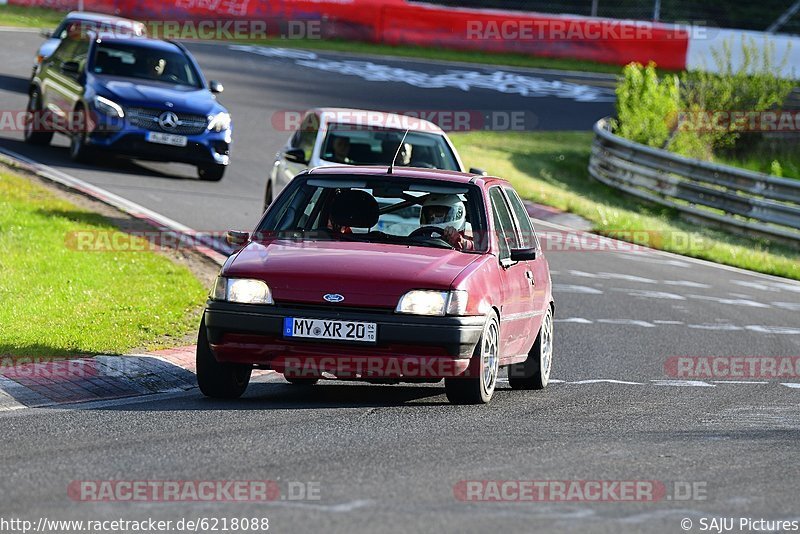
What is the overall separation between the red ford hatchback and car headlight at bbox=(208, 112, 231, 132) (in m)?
11.0

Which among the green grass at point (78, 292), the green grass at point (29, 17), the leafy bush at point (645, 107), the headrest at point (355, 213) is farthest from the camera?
the green grass at point (29, 17)

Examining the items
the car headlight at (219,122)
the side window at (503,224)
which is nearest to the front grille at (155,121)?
the car headlight at (219,122)

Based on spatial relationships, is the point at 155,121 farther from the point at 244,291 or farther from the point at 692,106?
the point at 692,106

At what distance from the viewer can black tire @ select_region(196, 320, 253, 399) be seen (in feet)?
28.9

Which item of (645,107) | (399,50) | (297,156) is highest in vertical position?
(297,156)

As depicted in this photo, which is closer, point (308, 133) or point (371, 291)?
point (371, 291)

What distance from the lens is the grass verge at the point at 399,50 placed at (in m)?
40.1

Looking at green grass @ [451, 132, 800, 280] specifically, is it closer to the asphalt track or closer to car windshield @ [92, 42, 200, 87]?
car windshield @ [92, 42, 200, 87]

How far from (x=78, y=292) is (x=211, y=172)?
9396mm

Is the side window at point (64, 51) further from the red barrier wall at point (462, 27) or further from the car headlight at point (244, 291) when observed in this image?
the red barrier wall at point (462, 27)

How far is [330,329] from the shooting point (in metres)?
8.44

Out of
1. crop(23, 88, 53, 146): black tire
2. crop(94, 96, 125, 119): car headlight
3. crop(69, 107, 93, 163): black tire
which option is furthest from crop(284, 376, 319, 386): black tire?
crop(23, 88, 53, 146): black tire

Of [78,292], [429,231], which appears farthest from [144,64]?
[429,231]

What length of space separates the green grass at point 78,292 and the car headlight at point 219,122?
14.8ft
